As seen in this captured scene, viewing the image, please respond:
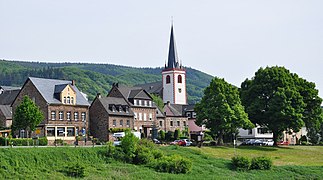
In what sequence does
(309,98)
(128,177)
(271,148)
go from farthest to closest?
(309,98)
(271,148)
(128,177)

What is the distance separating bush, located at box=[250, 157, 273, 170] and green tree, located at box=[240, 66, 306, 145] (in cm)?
2401

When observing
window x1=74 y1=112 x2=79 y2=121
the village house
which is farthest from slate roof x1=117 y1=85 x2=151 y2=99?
the village house

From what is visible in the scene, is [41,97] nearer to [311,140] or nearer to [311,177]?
[311,177]

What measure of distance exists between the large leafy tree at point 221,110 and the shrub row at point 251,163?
727 inches

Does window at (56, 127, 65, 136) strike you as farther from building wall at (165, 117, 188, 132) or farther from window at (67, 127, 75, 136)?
building wall at (165, 117, 188, 132)

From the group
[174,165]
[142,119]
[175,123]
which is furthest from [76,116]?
[174,165]

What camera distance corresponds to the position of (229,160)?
2370 inches

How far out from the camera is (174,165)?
51.2 meters

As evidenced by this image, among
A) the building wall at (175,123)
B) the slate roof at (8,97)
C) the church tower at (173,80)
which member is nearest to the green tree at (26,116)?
the slate roof at (8,97)

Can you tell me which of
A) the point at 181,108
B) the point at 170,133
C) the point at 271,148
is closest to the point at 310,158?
the point at 271,148

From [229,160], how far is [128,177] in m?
17.1

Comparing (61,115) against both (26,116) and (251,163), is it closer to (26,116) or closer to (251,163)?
(26,116)

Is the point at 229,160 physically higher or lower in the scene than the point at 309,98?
lower

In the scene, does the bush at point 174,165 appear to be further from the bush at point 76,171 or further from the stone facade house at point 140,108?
the stone facade house at point 140,108
